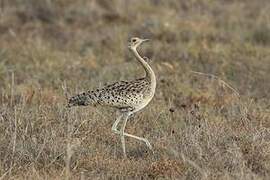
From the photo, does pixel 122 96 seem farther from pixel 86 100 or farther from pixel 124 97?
pixel 86 100

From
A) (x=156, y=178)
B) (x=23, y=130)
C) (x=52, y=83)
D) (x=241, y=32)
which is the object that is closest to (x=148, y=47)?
(x=241, y=32)

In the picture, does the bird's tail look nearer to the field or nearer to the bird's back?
the bird's back

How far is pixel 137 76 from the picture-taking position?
9609 millimetres

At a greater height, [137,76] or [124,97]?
[124,97]

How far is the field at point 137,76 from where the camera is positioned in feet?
19.7

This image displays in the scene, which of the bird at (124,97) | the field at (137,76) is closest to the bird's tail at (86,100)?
the bird at (124,97)

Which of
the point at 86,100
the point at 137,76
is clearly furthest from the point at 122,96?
the point at 137,76

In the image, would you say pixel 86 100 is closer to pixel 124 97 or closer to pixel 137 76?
pixel 124 97

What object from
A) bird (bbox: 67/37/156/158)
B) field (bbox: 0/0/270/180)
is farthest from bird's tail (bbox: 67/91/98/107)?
field (bbox: 0/0/270/180)

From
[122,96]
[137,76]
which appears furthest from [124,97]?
[137,76]

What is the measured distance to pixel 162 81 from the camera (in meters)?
9.18

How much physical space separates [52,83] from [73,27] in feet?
11.9

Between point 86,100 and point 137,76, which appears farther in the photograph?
point 137,76

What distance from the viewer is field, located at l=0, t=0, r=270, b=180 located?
602 cm
